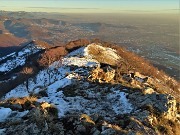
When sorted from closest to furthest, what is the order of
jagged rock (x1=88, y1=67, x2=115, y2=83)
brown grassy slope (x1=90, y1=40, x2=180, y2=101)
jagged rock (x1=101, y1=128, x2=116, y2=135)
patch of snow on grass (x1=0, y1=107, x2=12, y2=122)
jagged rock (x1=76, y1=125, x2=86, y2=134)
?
jagged rock (x1=101, y1=128, x2=116, y2=135) < jagged rock (x1=76, y1=125, x2=86, y2=134) < patch of snow on grass (x1=0, y1=107, x2=12, y2=122) < jagged rock (x1=88, y1=67, x2=115, y2=83) < brown grassy slope (x1=90, y1=40, x2=180, y2=101)

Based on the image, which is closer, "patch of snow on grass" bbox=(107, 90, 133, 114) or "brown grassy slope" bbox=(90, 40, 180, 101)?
"patch of snow on grass" bbox=(107, 90, 133, 114)

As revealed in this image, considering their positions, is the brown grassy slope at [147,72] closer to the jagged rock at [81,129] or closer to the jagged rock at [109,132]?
the jagged rock at [81,129]

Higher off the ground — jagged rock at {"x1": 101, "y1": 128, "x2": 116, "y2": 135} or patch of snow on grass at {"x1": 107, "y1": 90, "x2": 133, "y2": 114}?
jagged rock at {"x1": 101, "y1": 128, "x2": 116, "y2": 135}

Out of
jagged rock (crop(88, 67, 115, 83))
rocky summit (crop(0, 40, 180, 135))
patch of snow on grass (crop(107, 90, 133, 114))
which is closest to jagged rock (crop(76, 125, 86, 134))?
rocky summit (crop(0, 40, 180, 135))

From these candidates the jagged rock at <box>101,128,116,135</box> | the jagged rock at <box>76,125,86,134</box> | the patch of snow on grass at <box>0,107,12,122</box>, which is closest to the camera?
the jagged rock at <box>101,128,116,135</box>

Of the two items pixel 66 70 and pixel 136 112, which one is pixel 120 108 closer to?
pixel 136 112

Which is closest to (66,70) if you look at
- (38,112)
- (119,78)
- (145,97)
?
(119,78)

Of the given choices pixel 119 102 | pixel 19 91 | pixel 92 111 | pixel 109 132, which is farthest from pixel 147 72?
pixel 109 132

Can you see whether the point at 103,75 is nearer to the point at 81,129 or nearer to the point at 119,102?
the point at 119,102

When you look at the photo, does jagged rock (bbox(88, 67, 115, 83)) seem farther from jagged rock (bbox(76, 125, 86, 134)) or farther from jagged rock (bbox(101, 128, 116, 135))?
jagged rock (bbox(101, 128, 116, 135))

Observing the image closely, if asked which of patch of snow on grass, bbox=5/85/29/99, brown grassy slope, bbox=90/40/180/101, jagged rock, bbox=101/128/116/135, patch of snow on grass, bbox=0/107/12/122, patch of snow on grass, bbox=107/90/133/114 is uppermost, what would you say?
jagged rock, bbox=101/128/116/135

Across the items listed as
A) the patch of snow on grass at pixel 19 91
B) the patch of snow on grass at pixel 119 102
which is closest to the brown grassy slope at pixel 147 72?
the patch of snow on grass at pixel 119 102
